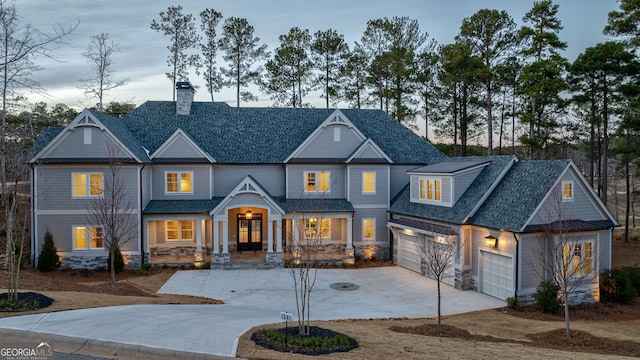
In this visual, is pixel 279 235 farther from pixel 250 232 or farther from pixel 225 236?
pixel 225 236

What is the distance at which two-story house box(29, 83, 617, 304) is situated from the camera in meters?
18.4

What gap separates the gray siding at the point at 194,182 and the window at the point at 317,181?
18.0 feet

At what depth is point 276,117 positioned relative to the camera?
2883cm

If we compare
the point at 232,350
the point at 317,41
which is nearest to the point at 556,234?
the point at 232,350

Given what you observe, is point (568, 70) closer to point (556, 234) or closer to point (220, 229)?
point (556, 234)

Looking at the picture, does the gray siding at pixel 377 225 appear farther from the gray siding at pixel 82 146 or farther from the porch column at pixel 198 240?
the gray siding at pixel 82 146

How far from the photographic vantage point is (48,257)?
21641 millimetres

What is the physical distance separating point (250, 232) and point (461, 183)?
12083 mm

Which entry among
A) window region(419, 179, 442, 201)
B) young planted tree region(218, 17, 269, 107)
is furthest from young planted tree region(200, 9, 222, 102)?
window region(419, 179, 442, 201)

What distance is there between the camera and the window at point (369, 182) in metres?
25.9

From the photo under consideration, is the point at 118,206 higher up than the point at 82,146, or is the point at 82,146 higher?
the point at 82,146

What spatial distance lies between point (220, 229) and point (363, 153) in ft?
29.8

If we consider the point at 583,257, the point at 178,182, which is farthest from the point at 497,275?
the point at 178,182

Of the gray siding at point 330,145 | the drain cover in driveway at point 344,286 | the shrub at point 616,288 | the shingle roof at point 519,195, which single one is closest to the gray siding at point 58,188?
the gray siding at point 330,145
